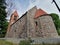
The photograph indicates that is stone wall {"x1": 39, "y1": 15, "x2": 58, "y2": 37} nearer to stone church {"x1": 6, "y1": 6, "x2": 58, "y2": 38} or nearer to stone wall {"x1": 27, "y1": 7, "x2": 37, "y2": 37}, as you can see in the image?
stone church {"x1": 6, "y1": 6, "x2": 58, "y2": 38}

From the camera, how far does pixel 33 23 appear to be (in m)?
62.2

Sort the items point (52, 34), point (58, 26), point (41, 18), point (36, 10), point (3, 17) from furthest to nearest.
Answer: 1. point (58, 26)
2. point (36, 10)
3. point (41, 18)
4. point (52, 34)
5. point (3, 17)

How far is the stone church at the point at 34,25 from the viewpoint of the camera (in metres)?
58.2

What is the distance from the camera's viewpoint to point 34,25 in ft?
202

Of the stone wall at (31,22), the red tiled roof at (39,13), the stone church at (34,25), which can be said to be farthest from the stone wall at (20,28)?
the red tiled roof at (39,13)

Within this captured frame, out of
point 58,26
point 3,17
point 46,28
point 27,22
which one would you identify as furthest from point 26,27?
point 58,26

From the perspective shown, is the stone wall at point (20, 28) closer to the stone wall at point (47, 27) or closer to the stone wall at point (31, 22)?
the stone wall at point (31, 22)

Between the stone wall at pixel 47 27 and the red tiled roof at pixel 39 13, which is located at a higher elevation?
the red tiled roof at pixel 39 13

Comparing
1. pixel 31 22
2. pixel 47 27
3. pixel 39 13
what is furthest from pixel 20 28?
pixel 47 27

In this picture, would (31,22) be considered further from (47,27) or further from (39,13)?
(47,27)

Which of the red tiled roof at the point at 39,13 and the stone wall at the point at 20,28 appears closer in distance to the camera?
the stone wall at the point at 20,28

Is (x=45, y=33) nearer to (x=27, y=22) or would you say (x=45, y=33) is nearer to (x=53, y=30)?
(x=53, y=30)

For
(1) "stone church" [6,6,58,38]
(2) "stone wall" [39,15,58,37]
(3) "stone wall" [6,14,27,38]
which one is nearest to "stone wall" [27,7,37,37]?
(1) "stone church" [6,6,58,38]

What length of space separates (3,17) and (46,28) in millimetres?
14330
